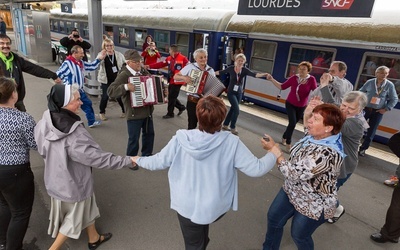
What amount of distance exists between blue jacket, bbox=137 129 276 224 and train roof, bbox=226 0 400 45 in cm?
515

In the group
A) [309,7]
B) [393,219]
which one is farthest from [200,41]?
[393,219]

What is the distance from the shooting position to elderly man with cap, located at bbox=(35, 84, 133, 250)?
2068 millimetres

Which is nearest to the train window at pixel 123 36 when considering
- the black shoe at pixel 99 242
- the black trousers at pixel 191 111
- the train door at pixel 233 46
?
the train door at pixel 233 46

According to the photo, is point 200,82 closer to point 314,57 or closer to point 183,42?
point 314,57

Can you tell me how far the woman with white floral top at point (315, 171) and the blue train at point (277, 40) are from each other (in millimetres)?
4519

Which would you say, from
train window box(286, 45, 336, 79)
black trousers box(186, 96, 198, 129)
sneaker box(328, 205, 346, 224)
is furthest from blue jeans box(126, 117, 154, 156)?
train window box(286, 45, 336, 79)

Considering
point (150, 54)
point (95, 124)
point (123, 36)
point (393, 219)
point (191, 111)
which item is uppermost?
point (123, 36)

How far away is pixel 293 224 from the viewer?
2195mm

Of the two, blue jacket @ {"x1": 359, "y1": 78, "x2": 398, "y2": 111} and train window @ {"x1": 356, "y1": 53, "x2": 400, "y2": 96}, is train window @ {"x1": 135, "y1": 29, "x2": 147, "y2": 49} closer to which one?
train window @ {"x1": 356, "y1": 53, "x2": 400, "y2": 96}

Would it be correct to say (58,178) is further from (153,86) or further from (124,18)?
(124,18)

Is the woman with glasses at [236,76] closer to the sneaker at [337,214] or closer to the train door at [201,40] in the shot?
the sneaker at [337,214]

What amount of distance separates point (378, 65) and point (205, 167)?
5.58 m

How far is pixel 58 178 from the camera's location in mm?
2174

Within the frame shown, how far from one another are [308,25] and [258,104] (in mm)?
2831
